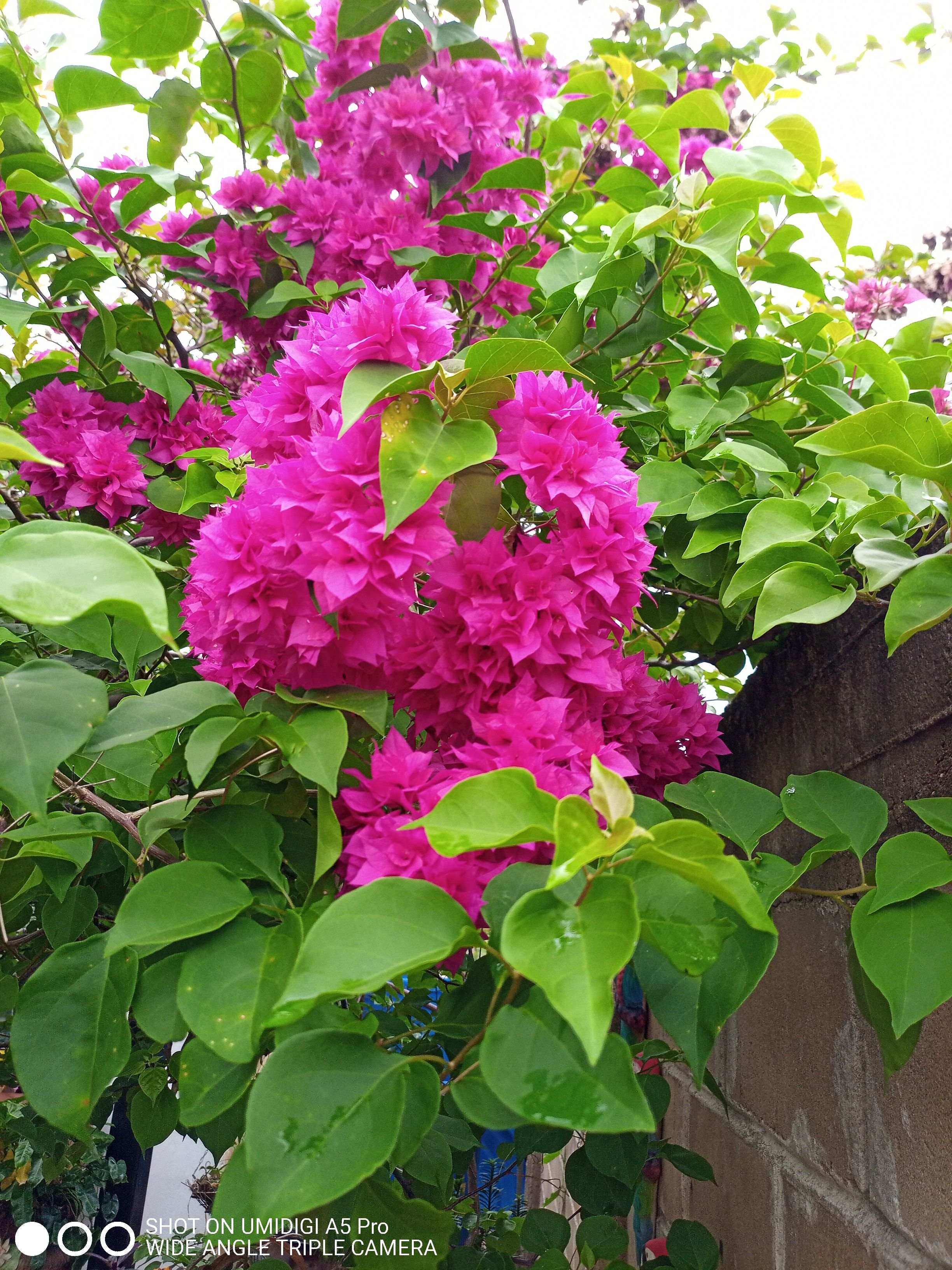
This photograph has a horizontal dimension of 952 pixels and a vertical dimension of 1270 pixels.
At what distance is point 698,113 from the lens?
0.74 meters

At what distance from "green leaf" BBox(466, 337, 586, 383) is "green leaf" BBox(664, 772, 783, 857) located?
26cm

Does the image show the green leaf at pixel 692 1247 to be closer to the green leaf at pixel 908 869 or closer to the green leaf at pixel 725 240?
the green leaf at pixel 725 240

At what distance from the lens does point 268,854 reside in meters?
0.48

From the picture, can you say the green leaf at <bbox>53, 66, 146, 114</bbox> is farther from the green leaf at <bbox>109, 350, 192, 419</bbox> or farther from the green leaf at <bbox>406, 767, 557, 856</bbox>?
the green leaf at <bbox>406, 767, 557, 856</bbox>

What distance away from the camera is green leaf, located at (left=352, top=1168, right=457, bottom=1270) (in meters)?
0.44

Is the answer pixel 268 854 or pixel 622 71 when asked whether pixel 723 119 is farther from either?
pixel 268 854

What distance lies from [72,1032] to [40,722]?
17 centimetres

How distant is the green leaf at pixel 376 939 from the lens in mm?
301

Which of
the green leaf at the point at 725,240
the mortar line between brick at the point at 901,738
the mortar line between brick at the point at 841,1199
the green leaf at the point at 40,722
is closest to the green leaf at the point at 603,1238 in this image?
the mortar line between brick at the point at 841,1199

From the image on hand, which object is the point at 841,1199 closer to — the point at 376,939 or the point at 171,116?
the point at 376,939

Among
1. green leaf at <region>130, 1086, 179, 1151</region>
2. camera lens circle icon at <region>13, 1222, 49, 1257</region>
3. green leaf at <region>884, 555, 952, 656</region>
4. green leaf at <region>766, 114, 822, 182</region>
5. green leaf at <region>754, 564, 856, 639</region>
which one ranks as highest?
green leaf at <region>766, 114, 822, 182</region>

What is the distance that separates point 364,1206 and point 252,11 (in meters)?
1.10

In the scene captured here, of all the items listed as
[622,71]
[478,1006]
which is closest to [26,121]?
[622,71]

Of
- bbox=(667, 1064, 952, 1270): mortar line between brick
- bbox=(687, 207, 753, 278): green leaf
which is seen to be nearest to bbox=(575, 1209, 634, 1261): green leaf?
bbox=(667, 1064, 952, 1270): mortar line between brick
